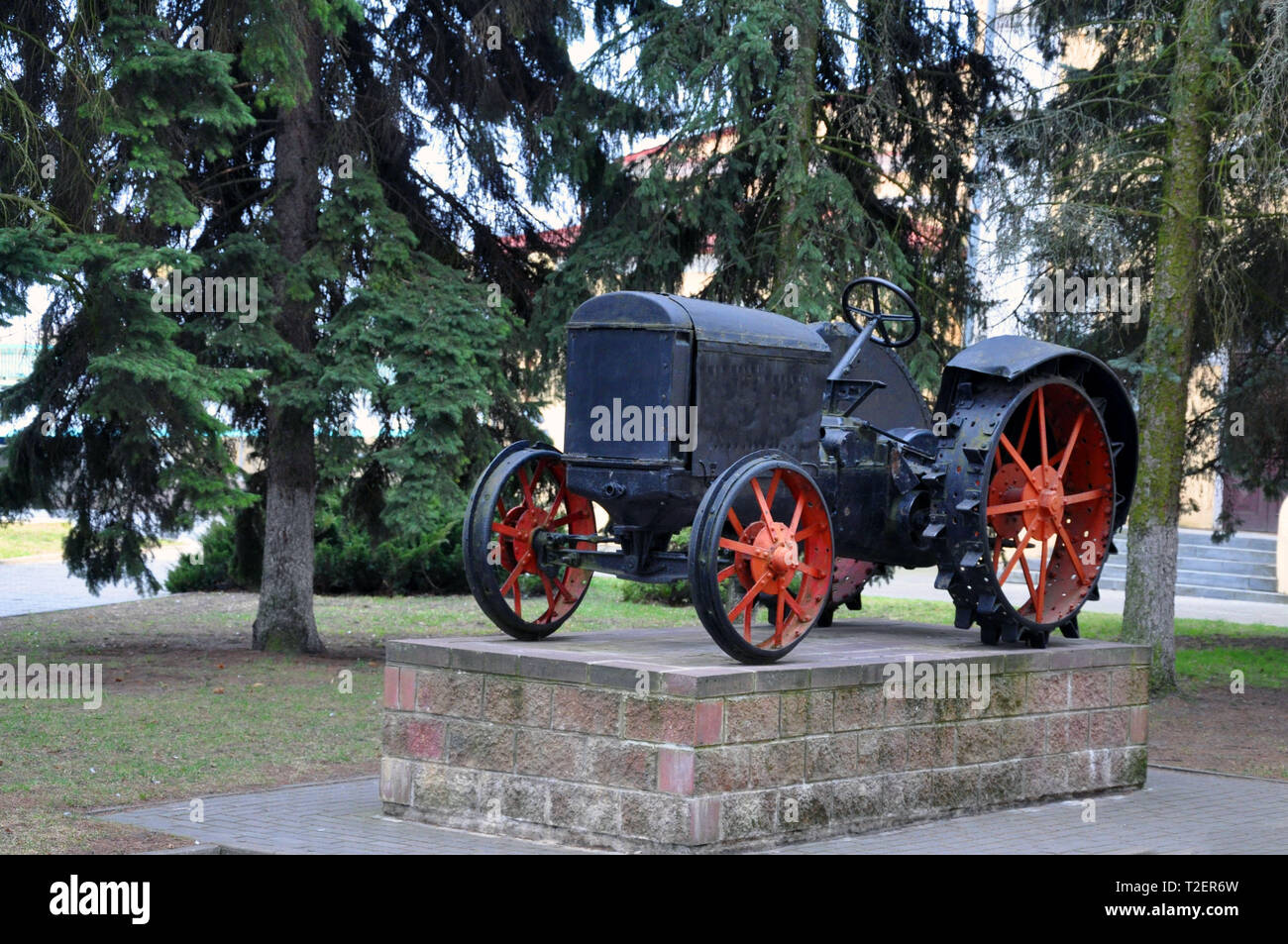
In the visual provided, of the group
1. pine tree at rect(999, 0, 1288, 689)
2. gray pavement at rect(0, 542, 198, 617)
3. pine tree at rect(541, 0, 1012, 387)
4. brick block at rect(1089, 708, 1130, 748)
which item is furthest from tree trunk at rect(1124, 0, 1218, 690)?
gray pavement at rect(0, 542, 198, 617)

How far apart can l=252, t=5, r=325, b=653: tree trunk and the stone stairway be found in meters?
14.8

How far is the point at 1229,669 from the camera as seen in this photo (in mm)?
16938

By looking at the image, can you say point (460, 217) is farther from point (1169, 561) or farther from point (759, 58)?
point (1169, 561)

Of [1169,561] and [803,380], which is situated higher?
[803,380]

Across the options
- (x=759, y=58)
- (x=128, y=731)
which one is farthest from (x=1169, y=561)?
(x=128, y=731)

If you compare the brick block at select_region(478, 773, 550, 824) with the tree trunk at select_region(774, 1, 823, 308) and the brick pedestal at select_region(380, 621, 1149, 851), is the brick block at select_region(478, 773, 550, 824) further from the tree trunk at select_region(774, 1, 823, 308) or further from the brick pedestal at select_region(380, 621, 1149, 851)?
the tree trunk at select_region(774, 1, 823, 308)

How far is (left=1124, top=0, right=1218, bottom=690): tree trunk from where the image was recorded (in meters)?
13.8

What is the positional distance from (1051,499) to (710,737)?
3122mm

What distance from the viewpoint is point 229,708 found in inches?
495

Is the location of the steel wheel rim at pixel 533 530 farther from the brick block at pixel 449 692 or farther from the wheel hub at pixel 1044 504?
the wheel hub at pixel 1044 504

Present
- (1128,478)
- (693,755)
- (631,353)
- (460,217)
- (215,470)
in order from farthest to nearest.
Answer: (460,217), (215,470), (1128,478), (631,353), (693,755)

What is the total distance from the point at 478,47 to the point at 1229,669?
10.4m

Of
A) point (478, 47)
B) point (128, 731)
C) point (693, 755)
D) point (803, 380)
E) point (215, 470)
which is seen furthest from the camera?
point (478, 47)

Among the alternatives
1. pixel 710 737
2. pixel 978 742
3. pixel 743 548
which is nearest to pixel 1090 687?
pixel 978 742
